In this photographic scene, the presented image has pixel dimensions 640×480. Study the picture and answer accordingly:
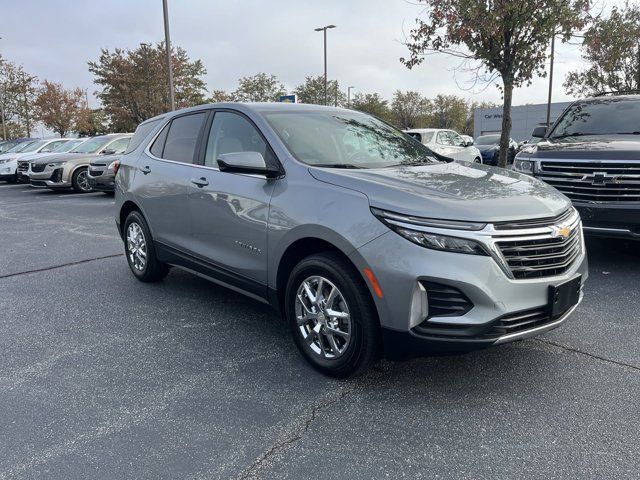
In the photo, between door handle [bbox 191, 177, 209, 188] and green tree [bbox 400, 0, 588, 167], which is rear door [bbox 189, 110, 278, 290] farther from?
green tree [bbox 400, 0, 588, 167]

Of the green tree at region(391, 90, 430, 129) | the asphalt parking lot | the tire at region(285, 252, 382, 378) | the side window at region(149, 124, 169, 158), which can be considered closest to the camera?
the asphalt parking lot

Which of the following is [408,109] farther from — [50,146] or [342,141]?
[342,141]

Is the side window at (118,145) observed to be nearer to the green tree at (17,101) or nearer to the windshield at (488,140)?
the windshield at (488,140)

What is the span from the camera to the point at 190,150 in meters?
4.55

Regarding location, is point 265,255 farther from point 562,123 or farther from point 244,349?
point 562,123

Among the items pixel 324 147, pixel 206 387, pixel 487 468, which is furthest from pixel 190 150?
pixel 487 468

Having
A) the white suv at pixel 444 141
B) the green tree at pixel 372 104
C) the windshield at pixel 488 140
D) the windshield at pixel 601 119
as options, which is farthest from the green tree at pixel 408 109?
the windshield at pixel 601 119

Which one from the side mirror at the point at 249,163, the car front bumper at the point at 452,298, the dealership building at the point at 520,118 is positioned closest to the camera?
the car front bumper at the point at 452,298

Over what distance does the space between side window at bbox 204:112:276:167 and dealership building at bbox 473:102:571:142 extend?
49.0 meters

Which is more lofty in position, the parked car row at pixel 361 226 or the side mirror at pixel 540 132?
the side mirror at pixel 540 132

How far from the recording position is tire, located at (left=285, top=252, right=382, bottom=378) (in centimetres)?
297

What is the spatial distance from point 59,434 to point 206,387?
833 millimetres

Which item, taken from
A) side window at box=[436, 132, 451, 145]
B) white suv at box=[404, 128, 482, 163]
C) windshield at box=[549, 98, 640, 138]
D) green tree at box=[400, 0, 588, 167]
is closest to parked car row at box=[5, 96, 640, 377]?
windshield at box=[549, 98, 640, 138]

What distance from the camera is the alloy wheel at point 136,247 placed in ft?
17.4
